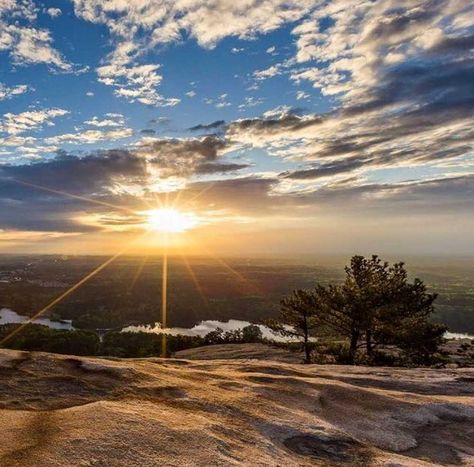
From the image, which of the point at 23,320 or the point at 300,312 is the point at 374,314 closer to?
the point at 300,312

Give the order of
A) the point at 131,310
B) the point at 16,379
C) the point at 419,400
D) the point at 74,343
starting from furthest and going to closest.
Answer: the point at 131,310
the point at 74,343
the point at 419,400
the point at 16,379

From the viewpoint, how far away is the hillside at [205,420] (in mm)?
6023

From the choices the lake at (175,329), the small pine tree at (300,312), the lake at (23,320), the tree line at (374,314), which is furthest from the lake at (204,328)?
the tree line at (374,314)

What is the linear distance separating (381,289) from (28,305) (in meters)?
162

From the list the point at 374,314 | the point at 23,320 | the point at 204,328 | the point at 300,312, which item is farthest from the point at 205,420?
the point at 23,320

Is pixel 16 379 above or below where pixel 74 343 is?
above

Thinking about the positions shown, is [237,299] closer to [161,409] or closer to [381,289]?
[381,289]

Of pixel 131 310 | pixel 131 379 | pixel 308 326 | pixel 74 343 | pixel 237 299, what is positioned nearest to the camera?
pixel 131 379

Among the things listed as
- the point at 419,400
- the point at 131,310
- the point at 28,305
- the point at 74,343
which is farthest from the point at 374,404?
the point at 28,305

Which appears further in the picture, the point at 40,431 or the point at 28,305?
the point at 28,305

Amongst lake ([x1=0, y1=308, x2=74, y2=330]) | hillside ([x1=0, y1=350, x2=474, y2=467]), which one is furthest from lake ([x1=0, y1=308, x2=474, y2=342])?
hillside ([x1=0, y1=350, x2=474, y2=467])

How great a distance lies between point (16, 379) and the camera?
9117 millimetres

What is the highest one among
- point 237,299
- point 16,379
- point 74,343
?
point 16,379

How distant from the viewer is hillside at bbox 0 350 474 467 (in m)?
6.02
